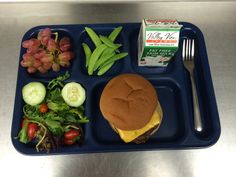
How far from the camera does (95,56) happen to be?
105 cm

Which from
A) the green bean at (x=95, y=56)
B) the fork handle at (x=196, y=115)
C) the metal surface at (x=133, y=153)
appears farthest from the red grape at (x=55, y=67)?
the fork handle at (x=196, y=115)

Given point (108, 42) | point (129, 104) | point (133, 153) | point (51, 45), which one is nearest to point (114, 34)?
point (108, 42)

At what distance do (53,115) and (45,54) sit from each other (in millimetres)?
228

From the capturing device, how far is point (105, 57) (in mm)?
1049

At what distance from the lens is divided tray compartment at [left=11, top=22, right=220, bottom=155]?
938 mm

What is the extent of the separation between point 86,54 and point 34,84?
0.25 metres

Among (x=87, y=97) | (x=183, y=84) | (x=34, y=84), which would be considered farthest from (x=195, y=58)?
(x=34, y=84)

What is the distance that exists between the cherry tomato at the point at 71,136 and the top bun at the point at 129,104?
161mm

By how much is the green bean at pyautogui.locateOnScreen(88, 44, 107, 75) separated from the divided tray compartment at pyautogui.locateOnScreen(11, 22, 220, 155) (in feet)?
0.11

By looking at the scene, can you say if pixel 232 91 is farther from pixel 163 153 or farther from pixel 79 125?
pixel 79 125

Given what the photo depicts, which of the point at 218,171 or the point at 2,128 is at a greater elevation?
the point at 2,128

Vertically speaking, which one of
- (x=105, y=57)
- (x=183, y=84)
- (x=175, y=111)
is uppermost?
(x=105, y=57)

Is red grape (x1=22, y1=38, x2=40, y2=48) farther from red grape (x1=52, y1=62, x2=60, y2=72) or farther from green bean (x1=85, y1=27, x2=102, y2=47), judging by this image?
green bean (x1=85, y1=27, x2=102, y2=47)

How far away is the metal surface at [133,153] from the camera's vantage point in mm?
979
